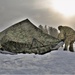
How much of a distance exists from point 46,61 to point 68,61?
737mm

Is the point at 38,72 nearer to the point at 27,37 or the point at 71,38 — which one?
the point at 27,37

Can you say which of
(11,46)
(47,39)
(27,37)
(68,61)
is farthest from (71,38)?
(68,61)

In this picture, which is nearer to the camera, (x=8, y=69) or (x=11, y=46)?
(x=8, y=69)

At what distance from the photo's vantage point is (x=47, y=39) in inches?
366

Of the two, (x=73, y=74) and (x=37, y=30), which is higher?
(x=37, y=30)

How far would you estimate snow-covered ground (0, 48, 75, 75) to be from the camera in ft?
17.6

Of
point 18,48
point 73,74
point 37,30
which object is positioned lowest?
point 73,74

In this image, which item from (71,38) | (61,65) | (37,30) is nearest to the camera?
(61,65)

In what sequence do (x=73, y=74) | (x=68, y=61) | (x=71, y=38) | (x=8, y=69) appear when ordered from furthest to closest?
(x=71, y=38) < (x=68, y=61) < (x=8, y=69) < (x=73, y=74)

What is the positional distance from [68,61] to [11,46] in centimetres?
338

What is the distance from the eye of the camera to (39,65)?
600cm

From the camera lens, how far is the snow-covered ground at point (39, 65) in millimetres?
5363

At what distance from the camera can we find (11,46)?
8875 mm

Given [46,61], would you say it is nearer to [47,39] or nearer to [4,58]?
[4,58]
